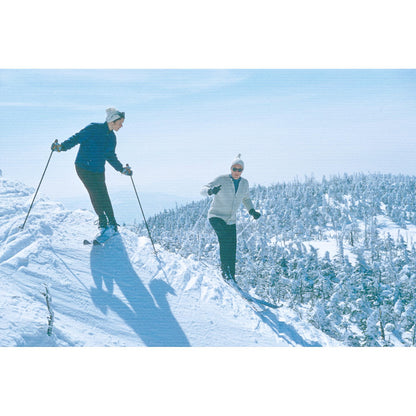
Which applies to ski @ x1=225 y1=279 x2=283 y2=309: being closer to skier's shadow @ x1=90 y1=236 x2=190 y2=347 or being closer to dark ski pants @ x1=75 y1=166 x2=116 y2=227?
skier's shadow @ x1=90 y1=236 x2=190 y2=347

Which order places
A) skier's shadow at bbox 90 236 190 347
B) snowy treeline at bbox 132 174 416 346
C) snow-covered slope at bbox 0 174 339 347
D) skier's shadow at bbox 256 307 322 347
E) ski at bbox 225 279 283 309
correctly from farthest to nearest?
snowy treeline at bbox 132 174 416 346 < ski at bbox 225 279 283 309 < skier's shadow at bbox 256 307 322 347 < skier's shadow at bbox 90 236 190 347 < snow-covered slope at bbox 0 174 339 347

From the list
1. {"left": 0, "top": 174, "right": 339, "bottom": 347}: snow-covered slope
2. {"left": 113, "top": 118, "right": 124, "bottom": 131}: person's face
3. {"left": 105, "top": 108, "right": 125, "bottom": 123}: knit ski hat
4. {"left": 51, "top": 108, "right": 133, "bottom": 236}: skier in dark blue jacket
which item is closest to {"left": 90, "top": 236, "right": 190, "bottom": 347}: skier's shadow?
{"left": 0, "top": 174, "right": 339, "bottom": 347}: snow-covered slope

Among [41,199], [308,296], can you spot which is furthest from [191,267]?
[308,296]

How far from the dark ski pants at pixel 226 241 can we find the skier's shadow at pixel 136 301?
1.12 metres

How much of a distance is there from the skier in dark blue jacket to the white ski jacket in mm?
1411

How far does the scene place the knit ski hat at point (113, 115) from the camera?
4.62 meters

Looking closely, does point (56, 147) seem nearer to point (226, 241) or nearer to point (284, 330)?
point (226, 241)

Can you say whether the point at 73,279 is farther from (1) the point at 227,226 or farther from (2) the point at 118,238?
(1) the point at 227,226

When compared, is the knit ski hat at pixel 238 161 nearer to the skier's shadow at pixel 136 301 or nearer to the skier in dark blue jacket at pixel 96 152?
the skier in dark blue jacket at pixel 96 152

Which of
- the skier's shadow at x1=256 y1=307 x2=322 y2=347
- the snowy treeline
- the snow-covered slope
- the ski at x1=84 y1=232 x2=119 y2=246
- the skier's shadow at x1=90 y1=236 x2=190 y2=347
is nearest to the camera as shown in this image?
the snow-covered slope

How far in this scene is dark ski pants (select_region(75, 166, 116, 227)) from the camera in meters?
4.74

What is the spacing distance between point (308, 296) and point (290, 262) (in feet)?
20.6

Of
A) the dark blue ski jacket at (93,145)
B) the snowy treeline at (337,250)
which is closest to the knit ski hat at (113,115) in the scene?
the dark blue ski jacket at (93,145)

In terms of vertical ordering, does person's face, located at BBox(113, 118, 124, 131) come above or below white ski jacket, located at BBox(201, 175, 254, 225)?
above
